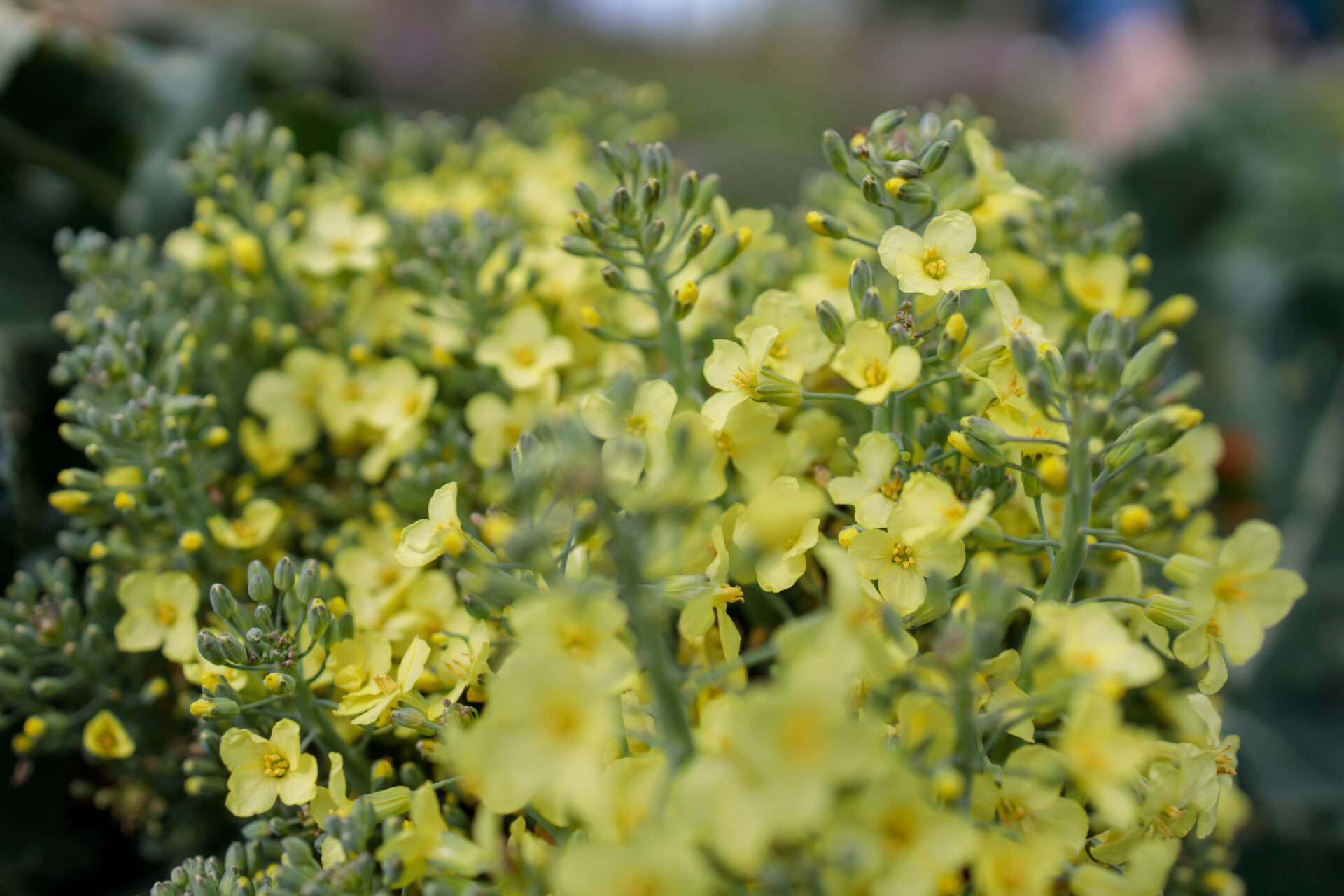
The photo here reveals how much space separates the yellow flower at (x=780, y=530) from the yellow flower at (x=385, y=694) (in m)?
0.24

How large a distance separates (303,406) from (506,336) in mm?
249

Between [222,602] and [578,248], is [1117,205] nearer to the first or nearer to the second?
[578,248]

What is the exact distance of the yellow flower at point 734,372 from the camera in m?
0.67

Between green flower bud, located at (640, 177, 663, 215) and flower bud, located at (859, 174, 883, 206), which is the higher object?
flower bud, located at (859, 174, 883, 206)

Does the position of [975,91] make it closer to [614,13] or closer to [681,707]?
[614,13]

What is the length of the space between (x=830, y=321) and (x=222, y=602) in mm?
504

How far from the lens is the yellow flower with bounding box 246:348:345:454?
0.95 meters

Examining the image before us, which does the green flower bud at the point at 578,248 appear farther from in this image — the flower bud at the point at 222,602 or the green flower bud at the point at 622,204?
the flower bud at the point at 222,602

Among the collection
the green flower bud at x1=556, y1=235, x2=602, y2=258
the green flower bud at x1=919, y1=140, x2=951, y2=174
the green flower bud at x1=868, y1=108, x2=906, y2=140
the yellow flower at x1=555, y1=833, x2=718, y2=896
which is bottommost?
the yellow flower at x1=555, y1=833, x2=718, y2=896

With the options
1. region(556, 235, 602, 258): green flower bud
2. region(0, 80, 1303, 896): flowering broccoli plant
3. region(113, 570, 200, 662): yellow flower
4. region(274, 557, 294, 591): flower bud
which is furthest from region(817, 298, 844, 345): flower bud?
region(113, 570, 200, 662): yellow flower

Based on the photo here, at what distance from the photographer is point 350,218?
104 centimetres

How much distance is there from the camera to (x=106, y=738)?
83 centimetres

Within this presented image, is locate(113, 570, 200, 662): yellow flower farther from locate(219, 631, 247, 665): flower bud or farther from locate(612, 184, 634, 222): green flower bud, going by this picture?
locate(612, 184, 634, 222): green flower bud

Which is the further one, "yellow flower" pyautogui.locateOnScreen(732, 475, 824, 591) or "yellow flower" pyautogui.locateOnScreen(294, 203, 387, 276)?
"yellow flower" pyautogui.locateOnScreen(294, 203, 387, 276)
